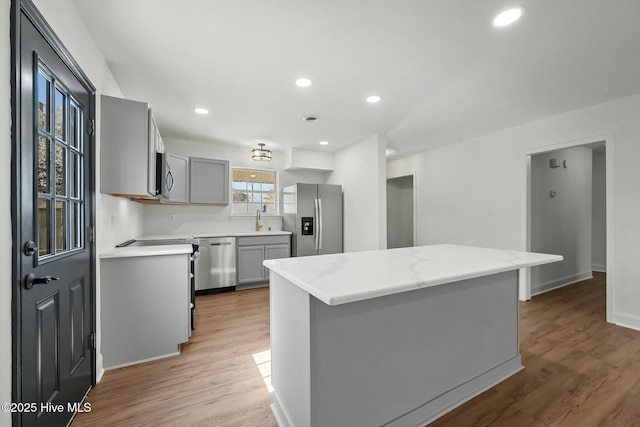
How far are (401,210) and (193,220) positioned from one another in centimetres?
470

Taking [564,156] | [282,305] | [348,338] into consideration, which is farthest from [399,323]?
[564,156]

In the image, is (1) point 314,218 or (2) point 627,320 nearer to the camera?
(2) point 627,320

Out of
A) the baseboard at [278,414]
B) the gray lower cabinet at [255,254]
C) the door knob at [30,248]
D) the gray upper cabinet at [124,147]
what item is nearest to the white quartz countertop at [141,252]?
the gray upper cabinet at [124,147]

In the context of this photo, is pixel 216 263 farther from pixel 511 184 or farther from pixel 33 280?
pixel 511 184

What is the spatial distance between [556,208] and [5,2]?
601 cm

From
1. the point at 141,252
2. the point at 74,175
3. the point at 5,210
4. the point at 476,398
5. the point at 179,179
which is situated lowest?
the point at 476,398

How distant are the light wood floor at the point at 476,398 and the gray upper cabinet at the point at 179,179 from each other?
192 cm

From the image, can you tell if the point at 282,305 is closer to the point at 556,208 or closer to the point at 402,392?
the point at 402,392

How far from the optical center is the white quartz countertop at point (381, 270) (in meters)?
1.08

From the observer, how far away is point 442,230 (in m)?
4.74

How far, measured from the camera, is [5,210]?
100 centimetres

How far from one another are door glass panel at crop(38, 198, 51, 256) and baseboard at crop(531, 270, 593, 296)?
529 centimetres

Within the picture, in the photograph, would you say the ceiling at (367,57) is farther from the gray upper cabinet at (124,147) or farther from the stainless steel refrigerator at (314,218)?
the stainless steel refrigerator at (314,218)

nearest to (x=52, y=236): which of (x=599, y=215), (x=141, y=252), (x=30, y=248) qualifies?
(x=30, y=248)
